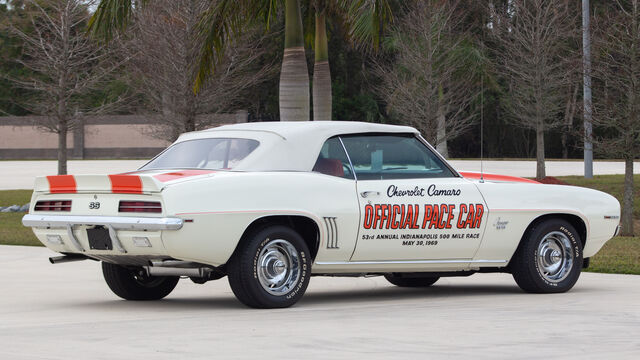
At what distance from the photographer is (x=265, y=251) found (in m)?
9.02

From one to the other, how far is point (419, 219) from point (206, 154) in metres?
1.87

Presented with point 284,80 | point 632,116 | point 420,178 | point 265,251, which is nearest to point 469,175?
point 420,178

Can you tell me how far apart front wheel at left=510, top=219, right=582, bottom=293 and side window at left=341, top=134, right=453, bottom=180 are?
A: 1.01 metres

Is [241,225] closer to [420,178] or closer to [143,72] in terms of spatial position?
[420,178]

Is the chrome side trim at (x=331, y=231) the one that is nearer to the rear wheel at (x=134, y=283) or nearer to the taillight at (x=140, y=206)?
the taillight at (x=140, y=206)

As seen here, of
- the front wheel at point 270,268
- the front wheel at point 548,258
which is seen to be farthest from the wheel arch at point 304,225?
the front wheel at point 548,258

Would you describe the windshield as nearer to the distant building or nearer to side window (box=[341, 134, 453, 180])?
side window (box=[341, 134, 453, 180])

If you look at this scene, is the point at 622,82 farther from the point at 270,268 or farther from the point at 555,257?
the point at 270,268

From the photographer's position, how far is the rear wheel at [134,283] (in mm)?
10094

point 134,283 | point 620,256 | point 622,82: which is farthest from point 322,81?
point 134,283

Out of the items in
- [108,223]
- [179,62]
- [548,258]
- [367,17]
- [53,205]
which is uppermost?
[179,62]

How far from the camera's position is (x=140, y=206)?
868 cm

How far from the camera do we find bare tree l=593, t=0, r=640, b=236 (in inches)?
786

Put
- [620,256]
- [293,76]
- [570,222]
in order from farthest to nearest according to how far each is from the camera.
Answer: [293,76] < [620,256] < [570,222]
